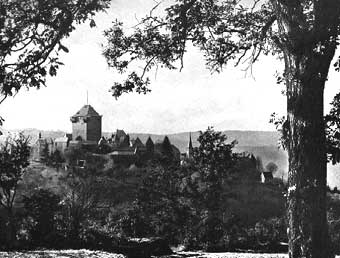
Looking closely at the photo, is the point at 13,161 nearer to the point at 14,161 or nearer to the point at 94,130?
the point at 14,161

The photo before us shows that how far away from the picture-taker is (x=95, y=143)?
124 metres

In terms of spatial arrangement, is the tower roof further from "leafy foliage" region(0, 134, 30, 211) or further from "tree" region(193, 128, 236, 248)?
"leafy foliage" region(0, 134, 30, 211)

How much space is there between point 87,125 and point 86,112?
23.7 feet

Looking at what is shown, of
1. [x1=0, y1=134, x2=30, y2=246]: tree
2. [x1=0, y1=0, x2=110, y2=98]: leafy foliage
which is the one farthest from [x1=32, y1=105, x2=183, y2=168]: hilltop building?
[x1=0, y1=0, x2=110, y2=98]: leafy foliage

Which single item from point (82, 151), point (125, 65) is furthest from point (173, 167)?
point (82, 151)

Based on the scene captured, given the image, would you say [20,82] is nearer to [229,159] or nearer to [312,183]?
[312,183]

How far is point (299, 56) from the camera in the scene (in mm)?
7250

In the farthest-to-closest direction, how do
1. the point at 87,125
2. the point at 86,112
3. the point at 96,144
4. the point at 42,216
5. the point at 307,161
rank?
the point at 86,112
the point at 87,125
the point at 96,144
the point at 42,216
the point at 307,161

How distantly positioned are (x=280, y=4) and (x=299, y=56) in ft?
3.05

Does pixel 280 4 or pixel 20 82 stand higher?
pixel 280 4

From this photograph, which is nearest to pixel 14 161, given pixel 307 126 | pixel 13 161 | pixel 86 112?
pixel 13 161

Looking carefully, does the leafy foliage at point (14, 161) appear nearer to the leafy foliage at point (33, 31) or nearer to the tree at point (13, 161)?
the tree at point (13, 161)

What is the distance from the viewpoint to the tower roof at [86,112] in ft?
450

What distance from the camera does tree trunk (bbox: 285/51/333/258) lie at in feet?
22.8
